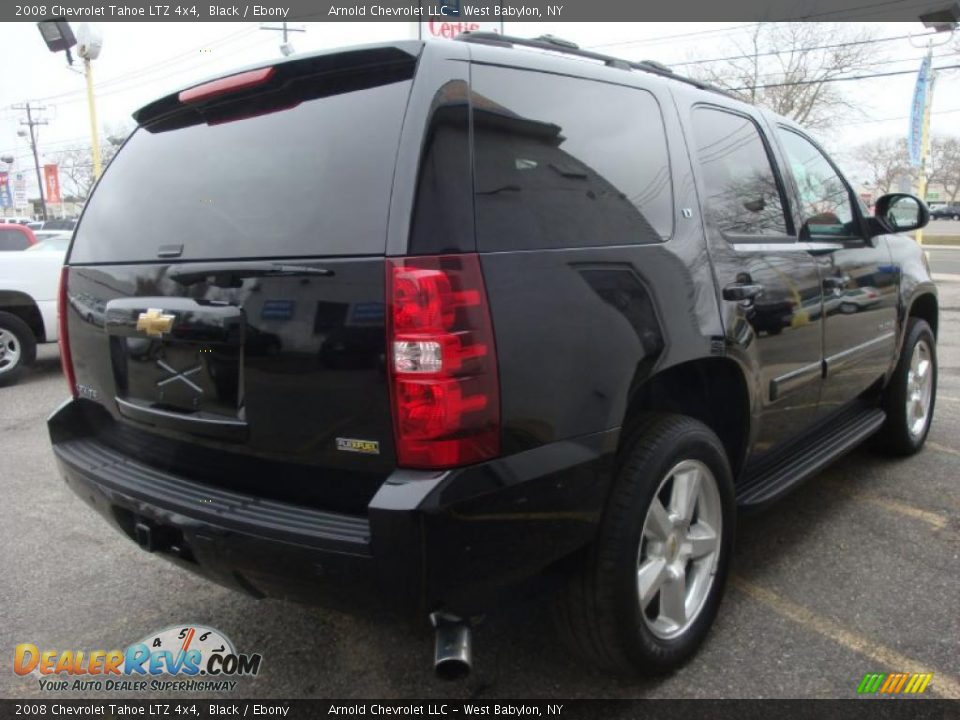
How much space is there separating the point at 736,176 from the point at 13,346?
293 inches

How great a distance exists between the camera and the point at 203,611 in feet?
9.45

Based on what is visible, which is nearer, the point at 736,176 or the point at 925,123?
the point at 736,176

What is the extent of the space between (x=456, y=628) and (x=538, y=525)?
328mm

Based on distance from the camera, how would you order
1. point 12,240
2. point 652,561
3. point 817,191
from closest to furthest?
1. point 652,561
2. point 817,191
3. point 12,240

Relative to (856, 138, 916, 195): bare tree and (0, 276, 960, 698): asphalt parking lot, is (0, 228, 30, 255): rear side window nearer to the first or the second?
(0, 276, 960, 698): asphalt parking lot

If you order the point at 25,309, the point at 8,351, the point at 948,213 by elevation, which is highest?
the point at 25,309

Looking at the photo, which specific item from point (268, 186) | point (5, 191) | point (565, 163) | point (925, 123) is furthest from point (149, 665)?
point (5, 191)

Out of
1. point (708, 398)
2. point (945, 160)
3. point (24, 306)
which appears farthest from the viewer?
point (945, 160)

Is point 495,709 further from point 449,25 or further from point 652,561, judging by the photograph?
point 449,25

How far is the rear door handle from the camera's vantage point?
8.20ft

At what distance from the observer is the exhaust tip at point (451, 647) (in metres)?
1.76

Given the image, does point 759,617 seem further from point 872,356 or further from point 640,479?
point 872,356

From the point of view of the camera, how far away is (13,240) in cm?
867

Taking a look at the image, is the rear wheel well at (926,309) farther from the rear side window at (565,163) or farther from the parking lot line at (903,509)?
the rear side window at (565,163)
